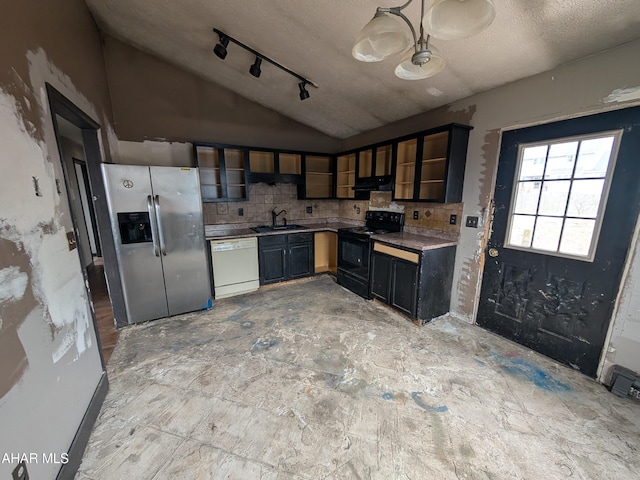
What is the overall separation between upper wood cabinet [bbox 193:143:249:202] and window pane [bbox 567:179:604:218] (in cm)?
351

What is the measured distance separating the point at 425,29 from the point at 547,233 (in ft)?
6.59

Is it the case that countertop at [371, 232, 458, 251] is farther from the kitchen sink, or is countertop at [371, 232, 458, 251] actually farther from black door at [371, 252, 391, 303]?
the kitchen sink

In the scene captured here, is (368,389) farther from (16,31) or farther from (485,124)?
(16,31)

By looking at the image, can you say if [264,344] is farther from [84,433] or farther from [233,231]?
[233,231]

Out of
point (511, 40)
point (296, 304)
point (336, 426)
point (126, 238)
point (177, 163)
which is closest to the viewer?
point (336, 426)

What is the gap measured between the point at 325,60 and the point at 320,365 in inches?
113

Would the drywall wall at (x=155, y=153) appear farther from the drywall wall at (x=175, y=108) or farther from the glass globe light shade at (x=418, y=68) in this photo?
the glass globe light shade at (x=418, y=68)

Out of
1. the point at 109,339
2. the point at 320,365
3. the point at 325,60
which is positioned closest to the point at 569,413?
the point at 320,365

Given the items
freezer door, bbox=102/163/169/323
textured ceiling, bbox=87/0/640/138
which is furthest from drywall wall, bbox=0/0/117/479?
textured ceiling, bbox=87/0/640/138

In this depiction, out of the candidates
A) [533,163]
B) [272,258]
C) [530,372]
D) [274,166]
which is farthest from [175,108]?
[530,372]

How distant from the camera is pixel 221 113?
366cm

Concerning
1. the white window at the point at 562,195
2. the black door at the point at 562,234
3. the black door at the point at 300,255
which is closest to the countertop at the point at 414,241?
the black door at the point at 562,234

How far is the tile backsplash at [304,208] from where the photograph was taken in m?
3.07

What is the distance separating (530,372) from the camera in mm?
2029
